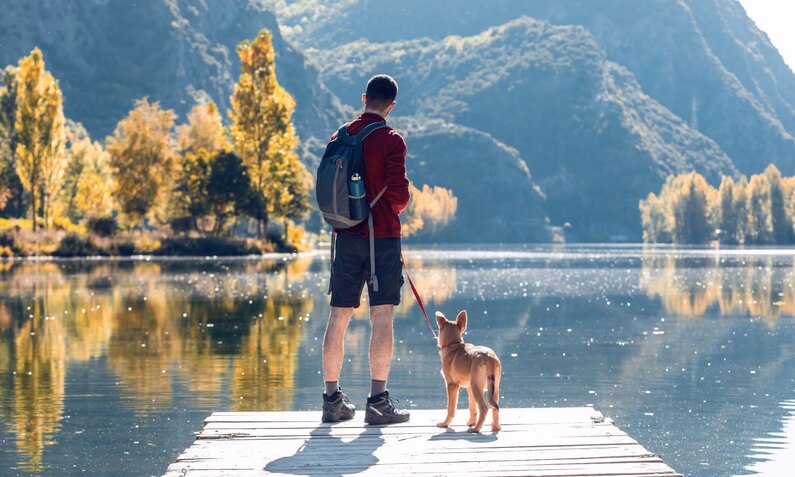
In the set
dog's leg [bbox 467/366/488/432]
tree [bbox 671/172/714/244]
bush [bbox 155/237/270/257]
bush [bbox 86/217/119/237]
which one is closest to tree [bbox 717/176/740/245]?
tree [bbox 671/172/714/244]

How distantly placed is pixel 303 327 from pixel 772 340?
11.4 m

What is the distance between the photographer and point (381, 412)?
32.9 ft

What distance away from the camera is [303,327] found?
90.6ft

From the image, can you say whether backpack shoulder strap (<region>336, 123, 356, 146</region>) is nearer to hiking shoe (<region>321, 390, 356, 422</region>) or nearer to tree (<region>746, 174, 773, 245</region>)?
hiking shoe (<region>321, 390, 356, 422</region>)

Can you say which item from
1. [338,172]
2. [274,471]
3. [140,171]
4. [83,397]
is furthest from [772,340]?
[140,171]

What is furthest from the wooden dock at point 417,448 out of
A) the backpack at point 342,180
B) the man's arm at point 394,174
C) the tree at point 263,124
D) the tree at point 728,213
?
the tree at point 728,213

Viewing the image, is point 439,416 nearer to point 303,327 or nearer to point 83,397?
point 83,397

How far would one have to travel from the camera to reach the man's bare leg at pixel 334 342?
33.6 feet

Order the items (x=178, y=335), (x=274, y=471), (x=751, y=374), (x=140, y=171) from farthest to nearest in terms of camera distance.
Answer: (x=140, y=171) < (x=178, y=335) < (x=751, y=374) < (x=274, y=471)

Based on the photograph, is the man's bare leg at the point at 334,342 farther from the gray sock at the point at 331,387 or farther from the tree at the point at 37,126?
the tree at the point at 37,126

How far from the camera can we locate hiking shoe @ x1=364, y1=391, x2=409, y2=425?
32.8 feet

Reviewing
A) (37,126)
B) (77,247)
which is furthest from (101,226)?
(37,126)

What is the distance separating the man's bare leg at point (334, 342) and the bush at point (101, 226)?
248 ft

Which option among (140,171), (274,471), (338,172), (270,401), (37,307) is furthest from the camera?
(140,171)
